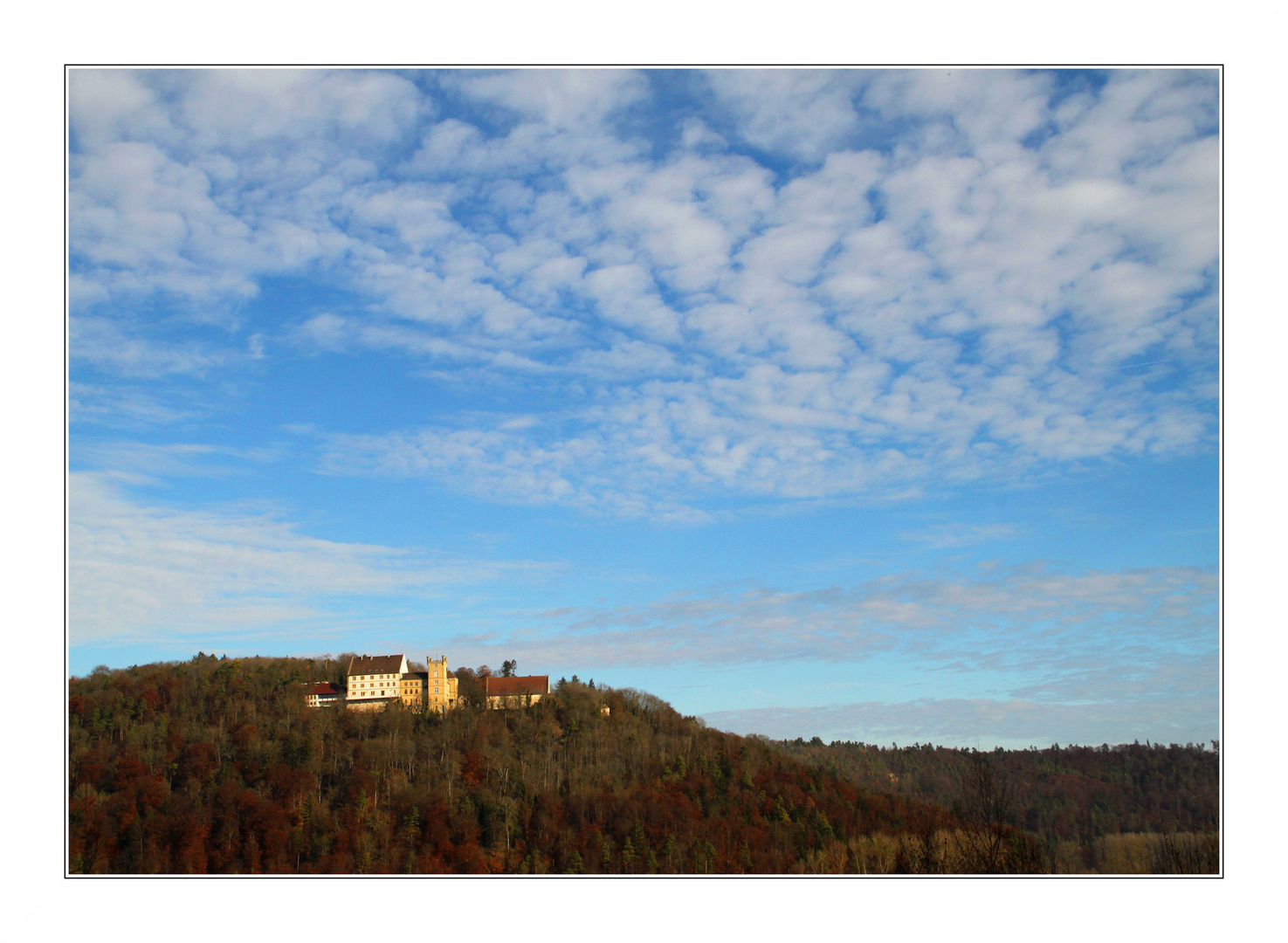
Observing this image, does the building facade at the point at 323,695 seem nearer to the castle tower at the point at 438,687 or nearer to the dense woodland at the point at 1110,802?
the castle tower at the point at 438,687

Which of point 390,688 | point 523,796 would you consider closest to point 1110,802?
point 523,796

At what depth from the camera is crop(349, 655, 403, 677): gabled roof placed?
73.5m

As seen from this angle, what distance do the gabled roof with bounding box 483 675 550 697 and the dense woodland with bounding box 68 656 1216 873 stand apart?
236 cm

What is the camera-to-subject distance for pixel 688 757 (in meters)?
71.6

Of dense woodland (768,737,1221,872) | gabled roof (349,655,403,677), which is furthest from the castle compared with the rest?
dense woodland (768,737,1221,872)

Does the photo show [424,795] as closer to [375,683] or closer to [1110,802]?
[375,683]

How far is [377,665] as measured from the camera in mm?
74125

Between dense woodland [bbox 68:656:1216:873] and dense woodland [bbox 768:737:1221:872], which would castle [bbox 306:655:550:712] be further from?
dense woodland [bbox 768:737:1221:872]

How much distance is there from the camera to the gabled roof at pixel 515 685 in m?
77.1

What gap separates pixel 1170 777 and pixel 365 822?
51.6m
